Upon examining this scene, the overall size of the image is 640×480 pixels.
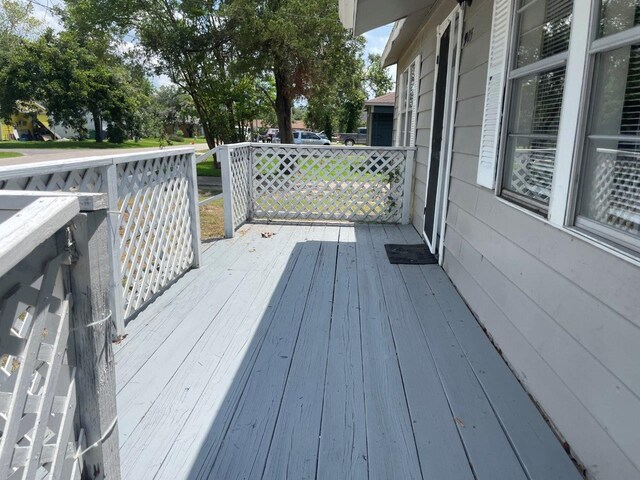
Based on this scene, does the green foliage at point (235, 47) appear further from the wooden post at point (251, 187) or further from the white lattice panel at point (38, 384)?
the white lattice panel at point (38, 384)

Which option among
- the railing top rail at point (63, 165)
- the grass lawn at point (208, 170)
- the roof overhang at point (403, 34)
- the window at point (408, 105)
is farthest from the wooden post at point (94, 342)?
the grass lawn at point (208, 170)

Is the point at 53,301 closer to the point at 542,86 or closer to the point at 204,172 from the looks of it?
the point at 542,86

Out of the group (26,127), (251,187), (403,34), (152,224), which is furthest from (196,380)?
(26,127)

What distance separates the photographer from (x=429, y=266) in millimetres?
4230

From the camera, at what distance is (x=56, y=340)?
100 centimetres

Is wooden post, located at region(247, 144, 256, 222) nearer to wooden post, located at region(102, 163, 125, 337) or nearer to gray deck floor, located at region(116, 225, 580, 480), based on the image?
gray deck floor, located at region(116, 225, 580, 480)

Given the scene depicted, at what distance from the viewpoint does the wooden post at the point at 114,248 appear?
255cm

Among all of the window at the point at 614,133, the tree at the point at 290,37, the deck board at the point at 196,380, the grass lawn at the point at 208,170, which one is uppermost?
the tree at the point at 290,37

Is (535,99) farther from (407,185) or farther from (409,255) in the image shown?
(407,185)

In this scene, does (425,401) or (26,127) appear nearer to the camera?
(425,401)

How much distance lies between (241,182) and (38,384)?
483 centimetres

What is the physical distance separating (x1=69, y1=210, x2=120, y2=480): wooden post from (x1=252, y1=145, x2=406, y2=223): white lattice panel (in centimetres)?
502

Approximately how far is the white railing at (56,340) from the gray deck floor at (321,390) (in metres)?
0.65

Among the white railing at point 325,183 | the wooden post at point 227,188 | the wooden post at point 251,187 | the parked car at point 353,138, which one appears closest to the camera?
the wooden post at point 227,188
